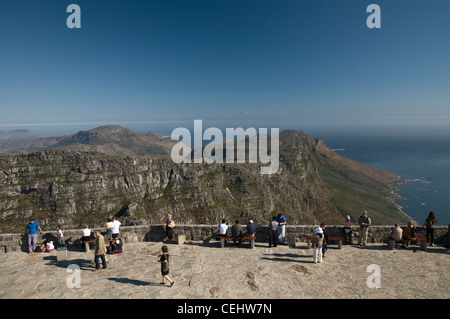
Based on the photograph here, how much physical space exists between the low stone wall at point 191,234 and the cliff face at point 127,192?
85134mm

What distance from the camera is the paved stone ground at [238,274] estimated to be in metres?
9.64

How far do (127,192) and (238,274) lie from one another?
11689 centimetres

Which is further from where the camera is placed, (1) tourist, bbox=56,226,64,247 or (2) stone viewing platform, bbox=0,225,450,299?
(1) tourist, bbox=56,226,64,247

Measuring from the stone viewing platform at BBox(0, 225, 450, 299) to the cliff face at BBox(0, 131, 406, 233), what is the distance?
88462mm

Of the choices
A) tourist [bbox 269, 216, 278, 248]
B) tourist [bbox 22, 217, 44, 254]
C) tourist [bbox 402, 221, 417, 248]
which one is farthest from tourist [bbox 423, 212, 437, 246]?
tourist [bbox 22, 217, 44, 254]

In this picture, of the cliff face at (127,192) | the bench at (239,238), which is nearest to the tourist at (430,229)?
the bench at (239,238)

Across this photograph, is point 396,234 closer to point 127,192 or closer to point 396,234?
point 396,234

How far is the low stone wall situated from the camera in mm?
14391

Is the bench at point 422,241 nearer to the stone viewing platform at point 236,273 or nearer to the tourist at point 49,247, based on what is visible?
the stone viewing platform at point 236,273

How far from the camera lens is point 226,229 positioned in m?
14.7

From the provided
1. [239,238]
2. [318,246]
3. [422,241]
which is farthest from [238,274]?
[422,241]

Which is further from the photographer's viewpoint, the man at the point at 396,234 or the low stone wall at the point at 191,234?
the low stone wall at the point at 191,234

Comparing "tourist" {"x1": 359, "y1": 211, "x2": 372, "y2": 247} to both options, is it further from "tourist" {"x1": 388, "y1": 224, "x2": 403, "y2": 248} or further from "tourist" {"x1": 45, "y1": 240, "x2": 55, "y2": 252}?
"tourist" {"x1": 45, "y1": 240, "x2": 55, "y2": 252}
